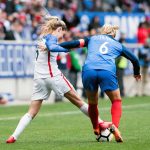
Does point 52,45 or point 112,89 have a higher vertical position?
point 52,45

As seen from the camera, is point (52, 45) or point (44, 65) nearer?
point (52, 45)

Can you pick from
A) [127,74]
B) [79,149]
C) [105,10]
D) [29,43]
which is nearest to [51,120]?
[79,149]

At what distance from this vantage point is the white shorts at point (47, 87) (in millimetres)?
12352

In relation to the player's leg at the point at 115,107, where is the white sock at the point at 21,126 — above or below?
below

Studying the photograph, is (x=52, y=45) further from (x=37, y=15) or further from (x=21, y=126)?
(x=37, y=15)

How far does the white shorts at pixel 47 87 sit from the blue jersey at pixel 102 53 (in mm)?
641

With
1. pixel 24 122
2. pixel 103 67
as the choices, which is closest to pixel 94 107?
pixel 103 67

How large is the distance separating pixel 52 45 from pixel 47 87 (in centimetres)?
86

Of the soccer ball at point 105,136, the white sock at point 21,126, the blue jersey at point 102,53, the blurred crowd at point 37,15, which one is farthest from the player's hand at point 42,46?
the blurred crowd at point 37,15

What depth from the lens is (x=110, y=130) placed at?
11.6m

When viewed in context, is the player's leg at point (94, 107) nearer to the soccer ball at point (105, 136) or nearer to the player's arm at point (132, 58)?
the soccer ball at point (105, 136)

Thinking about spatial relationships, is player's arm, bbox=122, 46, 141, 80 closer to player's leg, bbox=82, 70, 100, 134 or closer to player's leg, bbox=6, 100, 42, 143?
player's leg, bbox=82, 70, 100, 134

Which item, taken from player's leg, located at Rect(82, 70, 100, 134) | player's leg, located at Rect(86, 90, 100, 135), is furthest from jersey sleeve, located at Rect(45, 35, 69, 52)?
player's leg, located at Rect(86, 90, 100, 135)

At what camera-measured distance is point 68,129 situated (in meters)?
14.9
